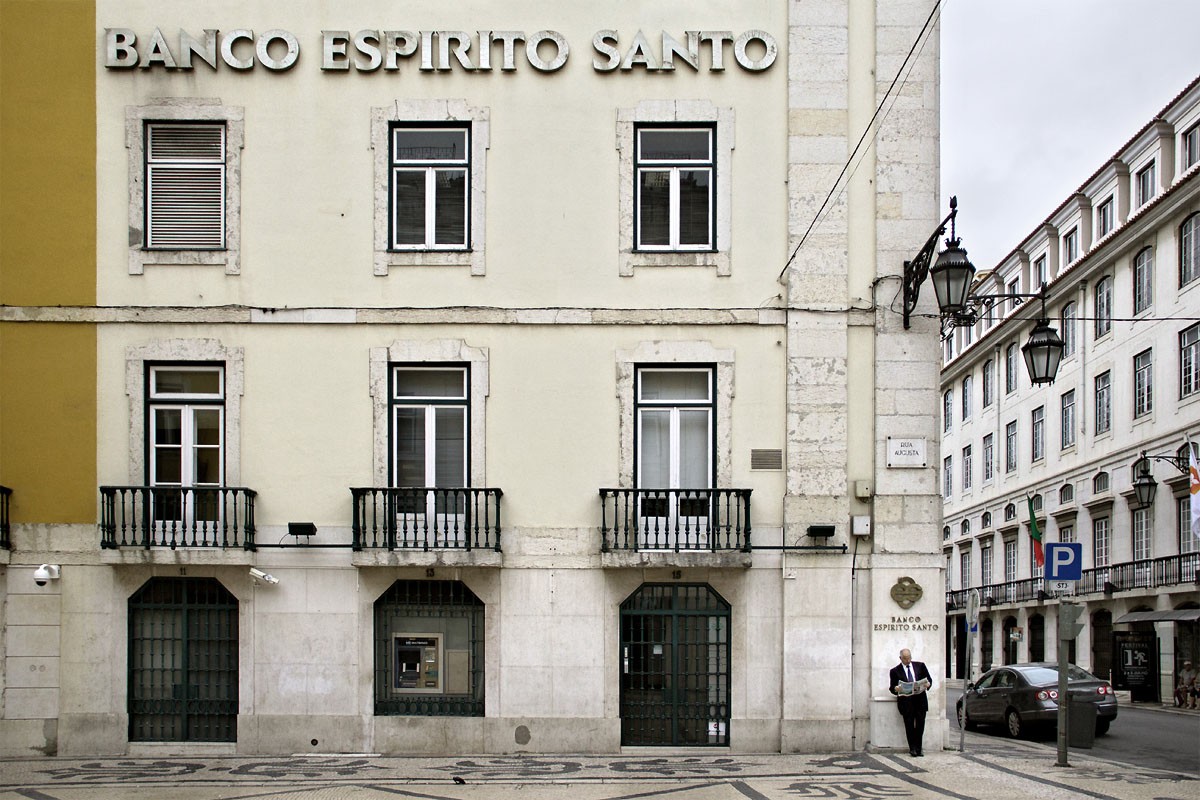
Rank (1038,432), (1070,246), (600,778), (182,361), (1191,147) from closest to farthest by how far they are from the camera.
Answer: (600,778), (182,361), (1191,147), (1070,246), (1038,432)

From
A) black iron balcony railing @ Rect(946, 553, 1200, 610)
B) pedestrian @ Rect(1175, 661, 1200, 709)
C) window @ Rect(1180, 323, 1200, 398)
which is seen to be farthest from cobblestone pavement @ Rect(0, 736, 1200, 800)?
window @ Rect(1180, 323, 1200, 398)

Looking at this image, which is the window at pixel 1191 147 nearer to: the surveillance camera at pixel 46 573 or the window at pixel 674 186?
the window at pixel 674 186

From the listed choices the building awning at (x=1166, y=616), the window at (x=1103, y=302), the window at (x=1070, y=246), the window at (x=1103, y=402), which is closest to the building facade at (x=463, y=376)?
the building awning at (x=1166, y=616)

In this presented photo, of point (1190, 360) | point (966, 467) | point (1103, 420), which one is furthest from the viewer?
point (966, 467)

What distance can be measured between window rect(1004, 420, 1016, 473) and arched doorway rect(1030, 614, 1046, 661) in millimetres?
6932

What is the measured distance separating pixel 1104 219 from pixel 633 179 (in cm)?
3321

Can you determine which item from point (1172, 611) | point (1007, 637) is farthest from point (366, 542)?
point (1007, 637)

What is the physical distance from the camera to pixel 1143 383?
131 ft

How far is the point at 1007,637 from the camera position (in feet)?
172

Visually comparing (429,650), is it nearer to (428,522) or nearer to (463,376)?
(428,522)

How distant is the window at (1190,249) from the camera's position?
3572 centimetres

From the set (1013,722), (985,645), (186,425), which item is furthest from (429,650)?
(985,645)

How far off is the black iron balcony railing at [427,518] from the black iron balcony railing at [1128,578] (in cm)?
2657

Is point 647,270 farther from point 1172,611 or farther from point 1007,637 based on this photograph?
point 1007,637
